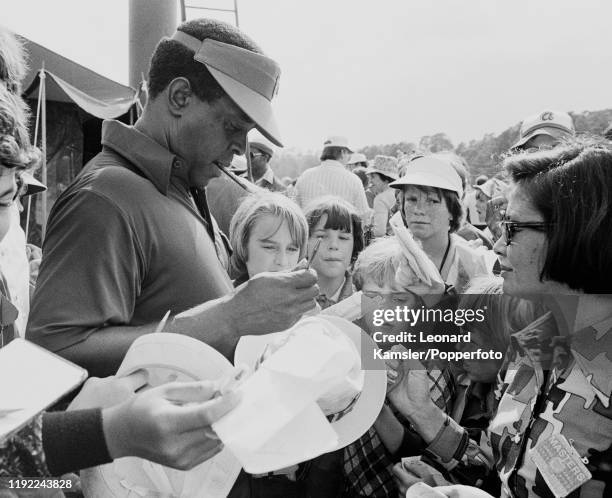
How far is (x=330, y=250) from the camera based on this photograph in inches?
120

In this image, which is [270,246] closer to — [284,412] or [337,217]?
[337,217]

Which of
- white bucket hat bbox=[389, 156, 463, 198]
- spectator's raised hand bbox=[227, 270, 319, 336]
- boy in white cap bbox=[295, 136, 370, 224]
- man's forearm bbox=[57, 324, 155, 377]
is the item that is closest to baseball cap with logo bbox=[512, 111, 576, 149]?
white bucket hat bbox=[389, 156, 463, 198]

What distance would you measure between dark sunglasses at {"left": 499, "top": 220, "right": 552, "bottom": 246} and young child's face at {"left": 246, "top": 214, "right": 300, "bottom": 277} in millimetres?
1138

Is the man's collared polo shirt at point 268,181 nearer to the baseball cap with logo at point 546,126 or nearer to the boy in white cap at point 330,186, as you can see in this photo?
the boy in white cap at point 330,186

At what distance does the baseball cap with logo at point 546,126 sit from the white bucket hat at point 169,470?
2.79 metres

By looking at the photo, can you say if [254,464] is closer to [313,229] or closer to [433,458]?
[433,458]

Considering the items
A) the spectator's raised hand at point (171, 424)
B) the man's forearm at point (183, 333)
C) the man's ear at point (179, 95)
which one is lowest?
the man's forearm at point (183, 333)

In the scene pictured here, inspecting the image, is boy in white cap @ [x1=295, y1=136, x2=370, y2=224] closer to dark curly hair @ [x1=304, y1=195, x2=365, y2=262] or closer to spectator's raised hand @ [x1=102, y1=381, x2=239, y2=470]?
dark curly hair @ [x1=304, y1=195, x2=365, y2=262]

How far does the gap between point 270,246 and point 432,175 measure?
122cm

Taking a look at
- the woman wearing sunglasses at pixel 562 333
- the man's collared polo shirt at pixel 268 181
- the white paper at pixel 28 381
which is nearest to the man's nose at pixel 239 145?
the woman wearing sunglasses at pixel 562 333

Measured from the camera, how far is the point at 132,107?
27.4 feet

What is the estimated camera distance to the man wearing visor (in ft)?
5.23

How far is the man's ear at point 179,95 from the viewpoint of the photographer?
6.43 feet

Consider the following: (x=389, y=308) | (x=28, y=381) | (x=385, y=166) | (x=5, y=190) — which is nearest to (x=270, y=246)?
(x=389, y=308)
